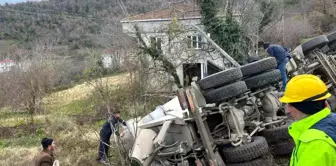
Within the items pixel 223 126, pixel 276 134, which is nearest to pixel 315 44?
pixel 276 134

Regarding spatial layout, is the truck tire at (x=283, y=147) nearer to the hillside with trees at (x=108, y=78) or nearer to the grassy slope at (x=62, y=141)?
the hillside with trees at (x=108, y=78)

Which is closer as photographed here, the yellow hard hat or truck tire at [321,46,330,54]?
the yellow hard hat

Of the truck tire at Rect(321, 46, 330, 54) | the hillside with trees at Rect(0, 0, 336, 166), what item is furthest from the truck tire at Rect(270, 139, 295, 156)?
the truck tire at Rect(321, 46, 330, 54)

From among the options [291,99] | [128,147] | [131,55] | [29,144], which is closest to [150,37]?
[131,55]

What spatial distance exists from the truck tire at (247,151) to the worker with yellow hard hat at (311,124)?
3.47 meters

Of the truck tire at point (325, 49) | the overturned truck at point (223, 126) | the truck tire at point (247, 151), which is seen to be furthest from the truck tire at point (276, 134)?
the truck tire at point (325, 49)

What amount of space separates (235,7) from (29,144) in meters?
11.0

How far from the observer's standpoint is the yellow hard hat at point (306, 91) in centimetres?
211

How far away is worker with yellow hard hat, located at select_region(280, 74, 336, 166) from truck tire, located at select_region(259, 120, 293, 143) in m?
4.12

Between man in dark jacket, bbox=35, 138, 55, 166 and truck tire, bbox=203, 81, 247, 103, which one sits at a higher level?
truck tire, bbox=203, 81, 247, 103

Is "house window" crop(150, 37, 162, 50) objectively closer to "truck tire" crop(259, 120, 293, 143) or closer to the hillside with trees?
the hillside with trees

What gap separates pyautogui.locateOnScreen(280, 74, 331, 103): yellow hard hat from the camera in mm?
2109

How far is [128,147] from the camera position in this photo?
6969 millimetres

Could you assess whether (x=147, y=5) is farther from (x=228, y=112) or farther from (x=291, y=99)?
(x=291, y=99)
